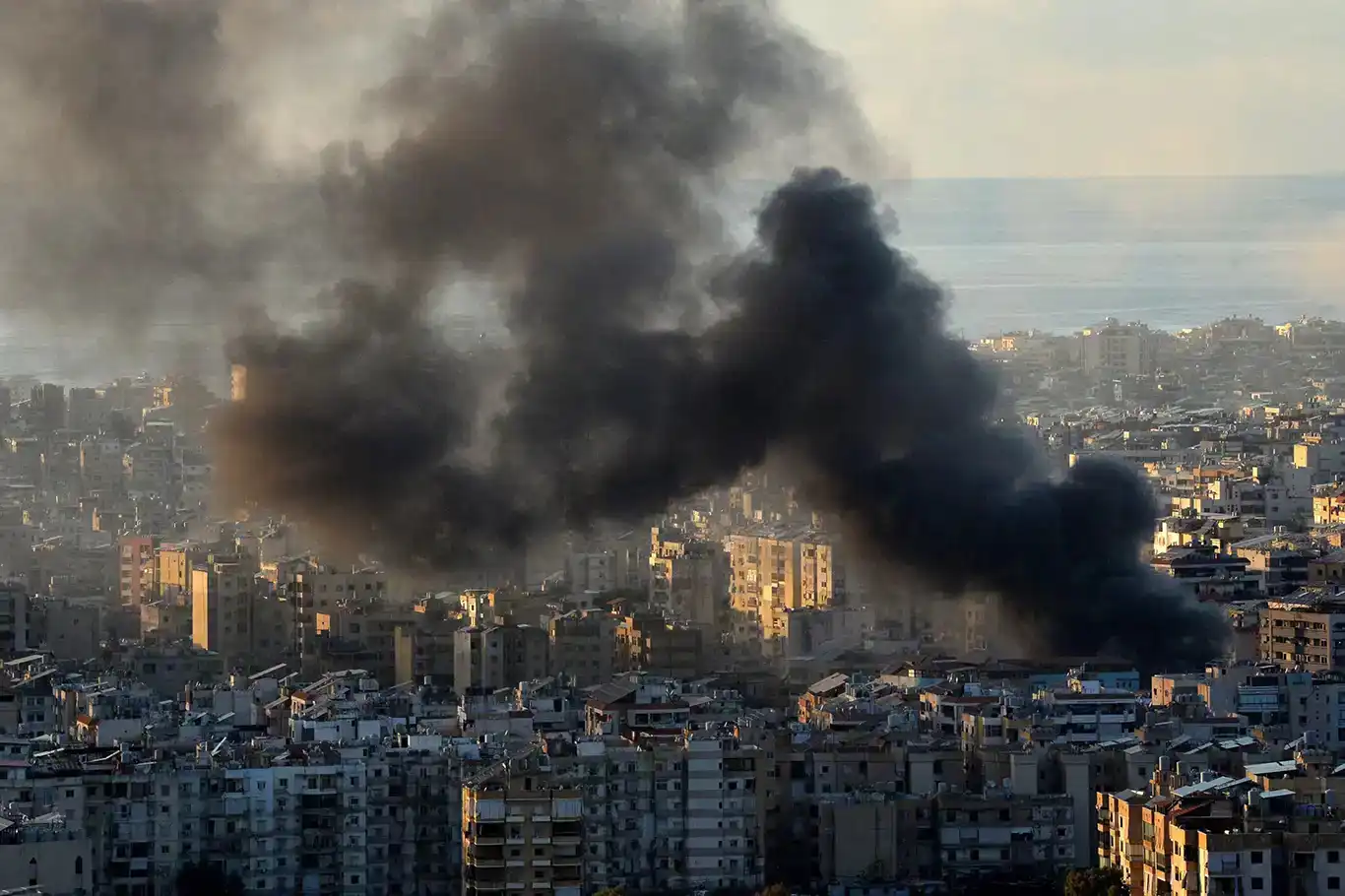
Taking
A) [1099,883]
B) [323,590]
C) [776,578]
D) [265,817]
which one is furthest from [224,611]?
[1099,883]

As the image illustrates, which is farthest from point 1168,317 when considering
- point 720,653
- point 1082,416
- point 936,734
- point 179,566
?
point 936,734

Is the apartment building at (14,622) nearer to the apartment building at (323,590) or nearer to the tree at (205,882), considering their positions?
the apartment building at (323,590)

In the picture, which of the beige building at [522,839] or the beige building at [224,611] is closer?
the beige building at [522,839]

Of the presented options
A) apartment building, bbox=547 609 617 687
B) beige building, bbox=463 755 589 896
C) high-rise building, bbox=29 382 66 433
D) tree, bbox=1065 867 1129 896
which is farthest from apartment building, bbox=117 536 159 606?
tree, bbox=1065 867 1129 896

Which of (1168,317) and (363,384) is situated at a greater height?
(1168,317)

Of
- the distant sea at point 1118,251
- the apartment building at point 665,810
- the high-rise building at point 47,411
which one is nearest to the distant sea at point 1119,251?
the distant sea at point 1118,251

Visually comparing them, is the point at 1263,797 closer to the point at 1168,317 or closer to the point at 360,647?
the point at 360,647
